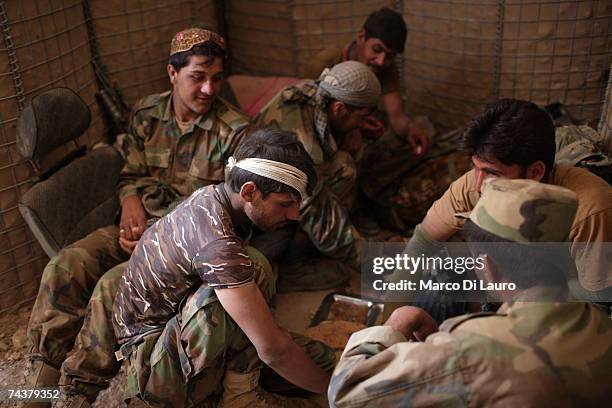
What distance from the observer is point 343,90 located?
3027mm

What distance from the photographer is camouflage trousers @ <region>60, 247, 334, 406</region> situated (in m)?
2.10

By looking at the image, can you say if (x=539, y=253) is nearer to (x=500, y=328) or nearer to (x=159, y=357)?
(x=500, y=328)

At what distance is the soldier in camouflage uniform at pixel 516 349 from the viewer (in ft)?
4.74

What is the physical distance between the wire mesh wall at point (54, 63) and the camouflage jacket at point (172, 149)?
1.25 ft

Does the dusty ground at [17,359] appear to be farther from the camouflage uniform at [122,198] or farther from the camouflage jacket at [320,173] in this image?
the camouflage jacket at [320,173]

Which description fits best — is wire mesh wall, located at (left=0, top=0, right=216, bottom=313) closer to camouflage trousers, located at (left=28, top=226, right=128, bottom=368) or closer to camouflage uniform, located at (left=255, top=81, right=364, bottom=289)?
camouflage trousers, located at (left=28, top=226, right=128, bottom=368)

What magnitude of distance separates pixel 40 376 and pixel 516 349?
72.3 inches

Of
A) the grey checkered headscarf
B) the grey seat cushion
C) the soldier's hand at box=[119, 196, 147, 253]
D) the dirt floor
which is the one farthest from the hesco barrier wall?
the grey checkered headscarf

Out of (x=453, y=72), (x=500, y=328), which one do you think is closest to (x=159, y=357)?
(x=500, y=328)

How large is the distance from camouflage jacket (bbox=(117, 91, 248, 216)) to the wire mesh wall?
38 centimetres

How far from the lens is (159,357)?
2162 mm

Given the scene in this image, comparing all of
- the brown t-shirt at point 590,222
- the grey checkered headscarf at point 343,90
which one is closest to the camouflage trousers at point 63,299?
the grey checkered headscarf at point 343,90

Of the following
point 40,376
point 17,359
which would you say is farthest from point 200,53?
point 17,359

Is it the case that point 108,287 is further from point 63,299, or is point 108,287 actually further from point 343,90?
point 343,90
